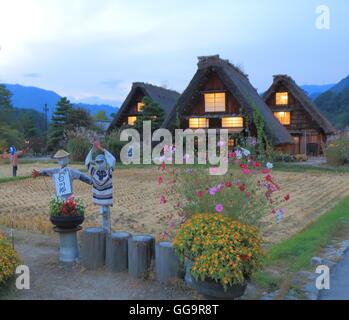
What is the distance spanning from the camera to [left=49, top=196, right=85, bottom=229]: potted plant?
15.8 feet

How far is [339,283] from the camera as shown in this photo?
399 cm

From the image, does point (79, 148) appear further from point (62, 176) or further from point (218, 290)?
point (218, 290)

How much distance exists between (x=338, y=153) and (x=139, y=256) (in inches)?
721

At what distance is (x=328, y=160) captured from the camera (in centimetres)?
2031

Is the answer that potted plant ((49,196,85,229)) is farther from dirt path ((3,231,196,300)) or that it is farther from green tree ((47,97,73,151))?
green tree ((47,97,73,151))

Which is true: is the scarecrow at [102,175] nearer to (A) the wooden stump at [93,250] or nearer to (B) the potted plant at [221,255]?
(A) the wooden stump at [93,250]

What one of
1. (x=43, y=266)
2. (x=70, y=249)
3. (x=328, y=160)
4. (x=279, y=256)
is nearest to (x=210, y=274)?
(x=279, y=256)

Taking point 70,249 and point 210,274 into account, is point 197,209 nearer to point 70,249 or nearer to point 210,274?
point 210,274

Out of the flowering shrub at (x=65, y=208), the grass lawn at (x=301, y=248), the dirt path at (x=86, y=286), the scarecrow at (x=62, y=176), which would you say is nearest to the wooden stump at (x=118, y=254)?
the dirt path at (x=86, y=286)

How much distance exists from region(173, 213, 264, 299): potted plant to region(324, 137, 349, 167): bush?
1822 cm

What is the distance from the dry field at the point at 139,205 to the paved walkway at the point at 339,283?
57.7 inches

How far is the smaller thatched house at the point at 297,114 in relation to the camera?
27969 mm

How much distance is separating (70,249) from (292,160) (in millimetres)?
20831
